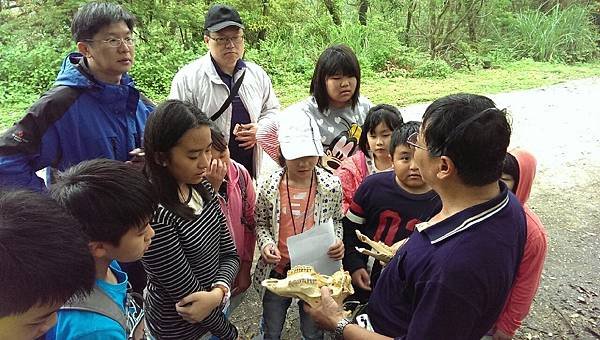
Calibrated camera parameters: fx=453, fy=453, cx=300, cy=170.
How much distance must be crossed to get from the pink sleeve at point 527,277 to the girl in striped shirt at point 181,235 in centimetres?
121

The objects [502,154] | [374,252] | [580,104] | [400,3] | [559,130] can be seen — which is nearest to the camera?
[502,154]

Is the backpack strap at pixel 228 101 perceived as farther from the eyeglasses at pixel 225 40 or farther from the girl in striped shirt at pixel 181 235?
the girl in striped shirt at pixel 181 235

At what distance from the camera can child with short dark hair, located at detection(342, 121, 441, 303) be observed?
210 cm

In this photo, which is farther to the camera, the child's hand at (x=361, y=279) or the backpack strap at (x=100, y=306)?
the child's hand at (x=361, y=279)

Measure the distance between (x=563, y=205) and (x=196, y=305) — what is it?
13.3 ft

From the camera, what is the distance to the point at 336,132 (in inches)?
111

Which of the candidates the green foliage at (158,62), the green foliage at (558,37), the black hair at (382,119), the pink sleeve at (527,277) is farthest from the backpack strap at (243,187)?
the green foliage at (558,37)

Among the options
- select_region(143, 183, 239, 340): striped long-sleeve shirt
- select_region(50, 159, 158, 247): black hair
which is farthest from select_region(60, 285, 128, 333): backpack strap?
select_region(143, 183, 239, 340): striped long-sleeve shirt

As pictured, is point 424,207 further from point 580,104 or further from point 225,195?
point 580,104

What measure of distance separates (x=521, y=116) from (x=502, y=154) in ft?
21.5

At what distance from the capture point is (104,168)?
4.61 feet

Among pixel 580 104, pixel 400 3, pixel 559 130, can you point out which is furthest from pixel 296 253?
pixel 400 3

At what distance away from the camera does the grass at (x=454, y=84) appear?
7.31 m

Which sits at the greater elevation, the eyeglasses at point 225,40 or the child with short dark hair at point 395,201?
the eyeglasses at point 225,40
